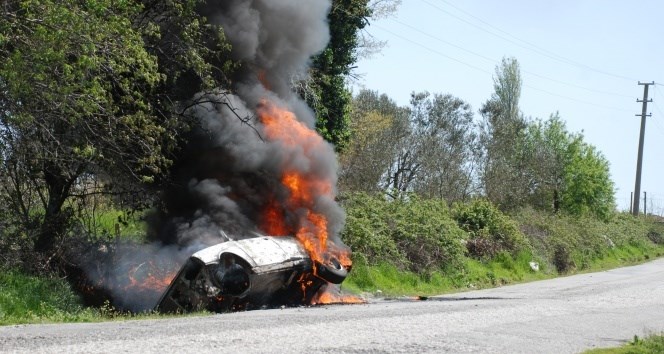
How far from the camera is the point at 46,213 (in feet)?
58.5

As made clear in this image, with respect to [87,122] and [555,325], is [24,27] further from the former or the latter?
[555,325]

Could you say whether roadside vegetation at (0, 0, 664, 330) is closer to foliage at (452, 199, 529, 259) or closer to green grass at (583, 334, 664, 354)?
foliage at (452, 199, 529, 259)

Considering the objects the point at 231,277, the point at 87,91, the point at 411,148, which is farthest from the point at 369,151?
the point at 87,91

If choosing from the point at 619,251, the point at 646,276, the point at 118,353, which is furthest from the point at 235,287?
the point at 619,251

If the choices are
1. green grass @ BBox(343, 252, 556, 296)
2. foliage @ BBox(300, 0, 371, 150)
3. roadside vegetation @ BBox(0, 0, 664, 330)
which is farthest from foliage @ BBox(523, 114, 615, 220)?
foliage @ BBox(300, 0, 371, 150)

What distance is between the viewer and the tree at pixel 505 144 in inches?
1930

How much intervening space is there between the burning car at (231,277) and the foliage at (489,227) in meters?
16.8

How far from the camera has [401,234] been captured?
26062mm

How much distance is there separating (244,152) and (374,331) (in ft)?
27.0

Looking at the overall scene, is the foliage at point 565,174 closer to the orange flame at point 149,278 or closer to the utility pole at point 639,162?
the utility pole at point 639,162

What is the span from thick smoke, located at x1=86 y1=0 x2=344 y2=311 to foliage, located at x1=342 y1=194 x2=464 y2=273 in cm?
511

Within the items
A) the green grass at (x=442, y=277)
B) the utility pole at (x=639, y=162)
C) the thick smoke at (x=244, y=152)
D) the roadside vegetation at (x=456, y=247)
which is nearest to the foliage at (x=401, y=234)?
the roadside vegetation at (x=456, y=247)

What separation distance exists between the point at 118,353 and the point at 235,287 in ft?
21.7

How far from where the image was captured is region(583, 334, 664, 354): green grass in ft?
34.5
